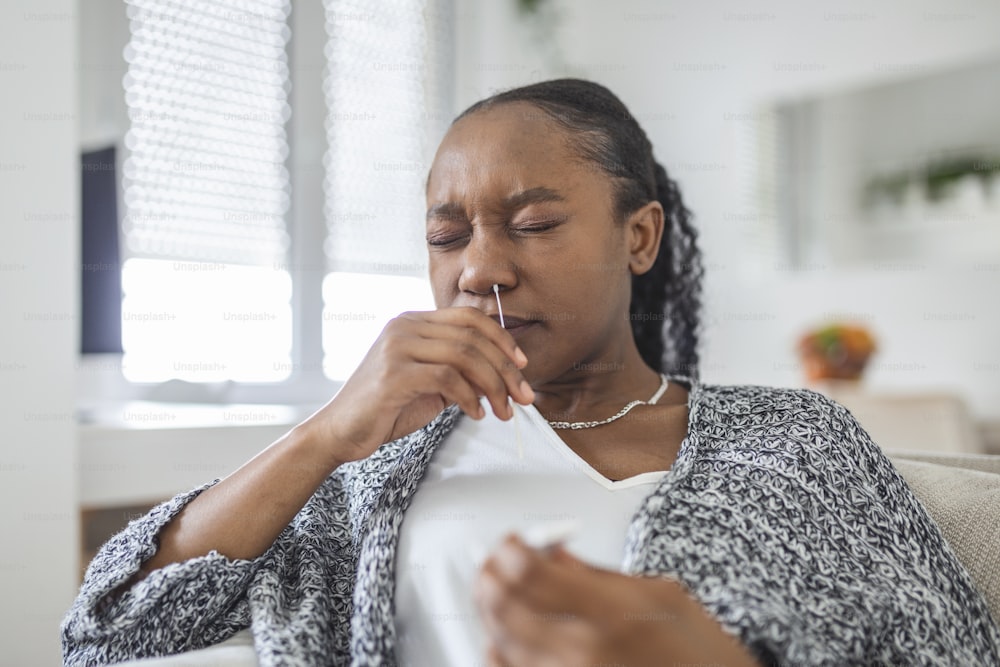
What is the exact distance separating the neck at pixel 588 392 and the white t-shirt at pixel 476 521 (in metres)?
0.13

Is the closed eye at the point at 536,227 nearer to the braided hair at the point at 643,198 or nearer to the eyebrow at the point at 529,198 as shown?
the eyebrow at the point at 529,198

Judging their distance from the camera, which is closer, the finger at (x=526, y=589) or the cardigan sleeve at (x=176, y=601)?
the finger at (x=526, y=589)

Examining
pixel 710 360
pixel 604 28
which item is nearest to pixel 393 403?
pixel 710 360

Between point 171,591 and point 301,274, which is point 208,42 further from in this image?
point 171,591

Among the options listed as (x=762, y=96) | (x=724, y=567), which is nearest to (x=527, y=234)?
(x=724, y=567)

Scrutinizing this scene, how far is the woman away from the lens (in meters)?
0.83

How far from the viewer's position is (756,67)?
3404 mm

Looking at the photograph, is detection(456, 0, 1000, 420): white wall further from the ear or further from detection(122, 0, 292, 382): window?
the ear

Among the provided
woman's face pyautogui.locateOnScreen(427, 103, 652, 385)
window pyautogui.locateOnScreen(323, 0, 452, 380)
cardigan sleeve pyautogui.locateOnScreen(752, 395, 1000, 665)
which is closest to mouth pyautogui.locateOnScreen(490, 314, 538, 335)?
woman's face pyautogui.locateOnScreen(427, 103, 652, 385)

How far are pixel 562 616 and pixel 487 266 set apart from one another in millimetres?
532

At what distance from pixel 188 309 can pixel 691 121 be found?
228cm

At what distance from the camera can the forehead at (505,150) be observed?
1086 millimetres

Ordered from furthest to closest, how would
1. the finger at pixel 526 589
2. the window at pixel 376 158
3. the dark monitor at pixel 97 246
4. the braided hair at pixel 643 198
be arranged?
the window at pixel 376 158 < the dark monitor at pixel 97 246 < the braided hair at pixel 643 198 < the finger at pixel 526 589

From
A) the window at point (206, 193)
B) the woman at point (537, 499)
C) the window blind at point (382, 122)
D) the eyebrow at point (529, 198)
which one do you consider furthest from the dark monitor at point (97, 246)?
the eyebrow at point (529, 198)
